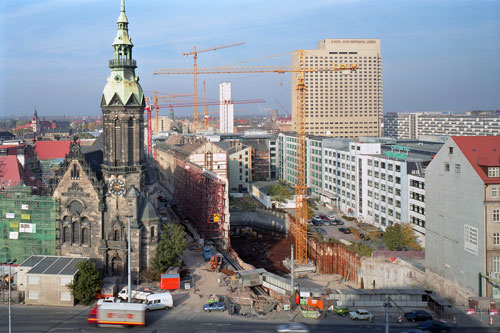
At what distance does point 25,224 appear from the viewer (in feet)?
225

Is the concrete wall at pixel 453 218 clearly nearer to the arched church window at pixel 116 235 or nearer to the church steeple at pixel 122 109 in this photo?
the church steeple at pixel 122 109

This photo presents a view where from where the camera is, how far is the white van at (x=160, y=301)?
55.2 m

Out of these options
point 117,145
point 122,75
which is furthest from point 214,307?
point 122,75

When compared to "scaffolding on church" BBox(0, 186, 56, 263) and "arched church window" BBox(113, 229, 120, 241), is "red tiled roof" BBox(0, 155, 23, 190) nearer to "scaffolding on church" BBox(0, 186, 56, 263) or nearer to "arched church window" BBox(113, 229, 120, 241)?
"scaffolding on church" BBox(0, 186, 56, 263)

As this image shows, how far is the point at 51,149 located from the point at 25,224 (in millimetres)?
94573

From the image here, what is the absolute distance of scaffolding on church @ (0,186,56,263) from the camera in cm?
6794

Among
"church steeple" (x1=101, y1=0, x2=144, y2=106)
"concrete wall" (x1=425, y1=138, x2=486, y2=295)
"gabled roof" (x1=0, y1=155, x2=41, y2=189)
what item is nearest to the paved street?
"concrete wall" (x1=425, y1=138, x2=486, y2=295)

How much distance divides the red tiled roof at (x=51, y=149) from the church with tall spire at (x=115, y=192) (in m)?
93.6

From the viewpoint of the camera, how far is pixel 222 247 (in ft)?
310

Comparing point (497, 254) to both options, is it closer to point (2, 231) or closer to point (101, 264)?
point (101, 264)

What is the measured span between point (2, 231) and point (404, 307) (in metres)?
51.8

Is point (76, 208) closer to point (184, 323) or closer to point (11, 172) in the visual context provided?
point (11, 172)

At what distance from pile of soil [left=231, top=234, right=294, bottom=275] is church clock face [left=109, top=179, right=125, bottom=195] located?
3365cm

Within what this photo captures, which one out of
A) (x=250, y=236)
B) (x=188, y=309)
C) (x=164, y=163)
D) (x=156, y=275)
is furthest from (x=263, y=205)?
(x=188, y=309)
